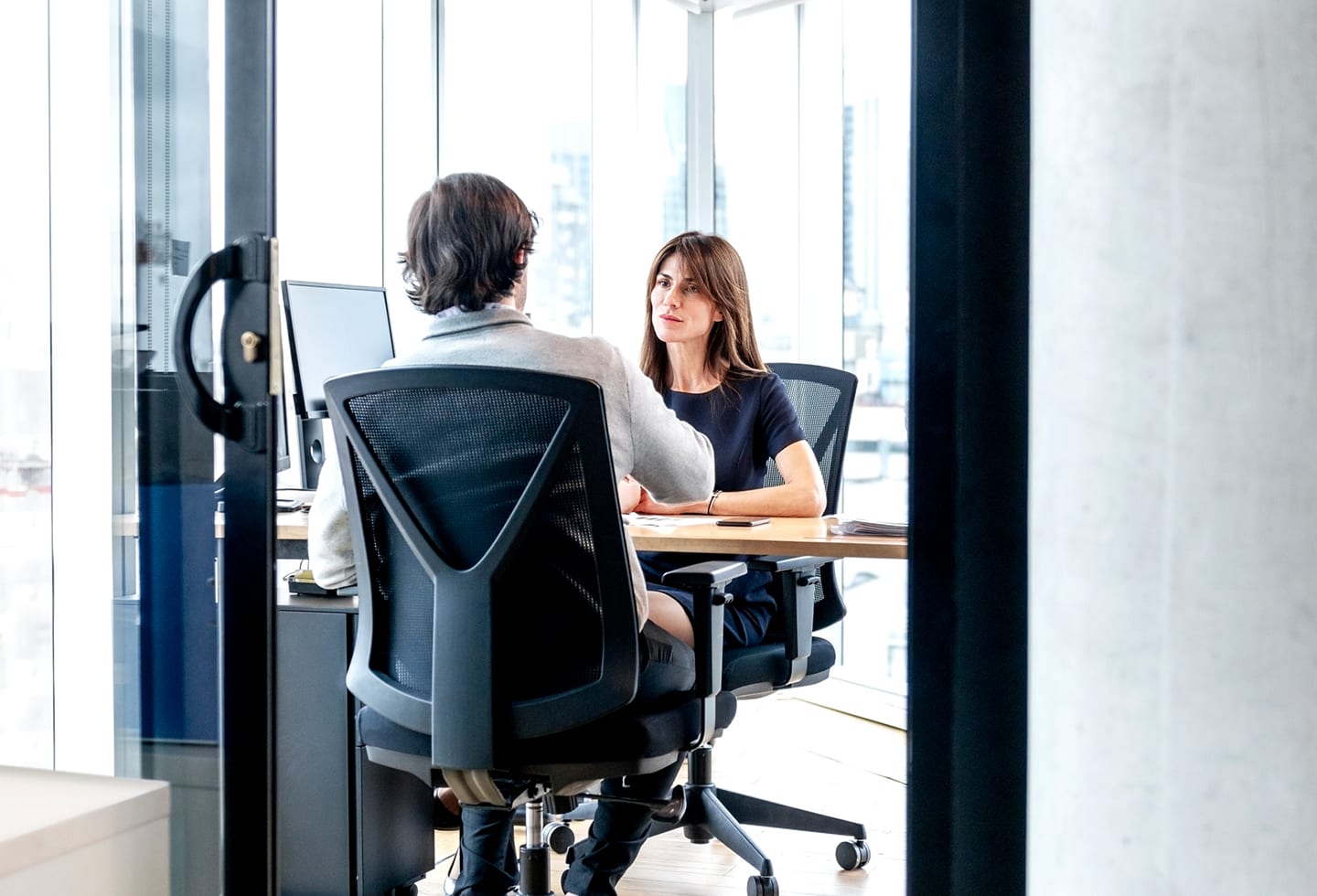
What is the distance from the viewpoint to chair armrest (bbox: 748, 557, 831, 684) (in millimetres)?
2482

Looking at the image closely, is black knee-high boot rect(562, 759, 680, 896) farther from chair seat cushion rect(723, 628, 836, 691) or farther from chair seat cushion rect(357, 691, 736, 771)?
chair seat cushion rect(357, 691, 736, 771)

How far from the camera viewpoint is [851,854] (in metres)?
2.90

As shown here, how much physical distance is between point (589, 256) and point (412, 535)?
340 centimetres

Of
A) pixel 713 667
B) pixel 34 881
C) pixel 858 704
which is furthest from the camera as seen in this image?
pixel 858 704

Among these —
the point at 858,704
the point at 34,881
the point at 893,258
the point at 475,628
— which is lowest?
the point at 858,704

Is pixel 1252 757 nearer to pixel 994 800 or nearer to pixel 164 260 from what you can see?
pixel 994 800

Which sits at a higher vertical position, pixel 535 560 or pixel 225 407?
pixel 225 407

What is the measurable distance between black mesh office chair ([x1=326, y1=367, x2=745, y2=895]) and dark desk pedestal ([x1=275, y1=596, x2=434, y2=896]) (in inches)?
21.7

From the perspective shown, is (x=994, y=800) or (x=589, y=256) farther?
(x=589, y=256)

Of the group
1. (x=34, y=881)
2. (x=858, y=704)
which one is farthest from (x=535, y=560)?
(x=858, y=704)

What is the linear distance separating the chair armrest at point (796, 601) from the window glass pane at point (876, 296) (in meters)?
1.95

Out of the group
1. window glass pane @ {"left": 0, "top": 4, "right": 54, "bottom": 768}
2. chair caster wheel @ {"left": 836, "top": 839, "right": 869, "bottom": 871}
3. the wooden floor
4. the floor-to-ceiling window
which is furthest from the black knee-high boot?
the floor-to-ceiling window

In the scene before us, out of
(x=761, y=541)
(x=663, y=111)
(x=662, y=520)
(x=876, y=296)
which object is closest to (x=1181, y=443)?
(x=761, y=541)

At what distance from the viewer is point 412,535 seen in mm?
1952
